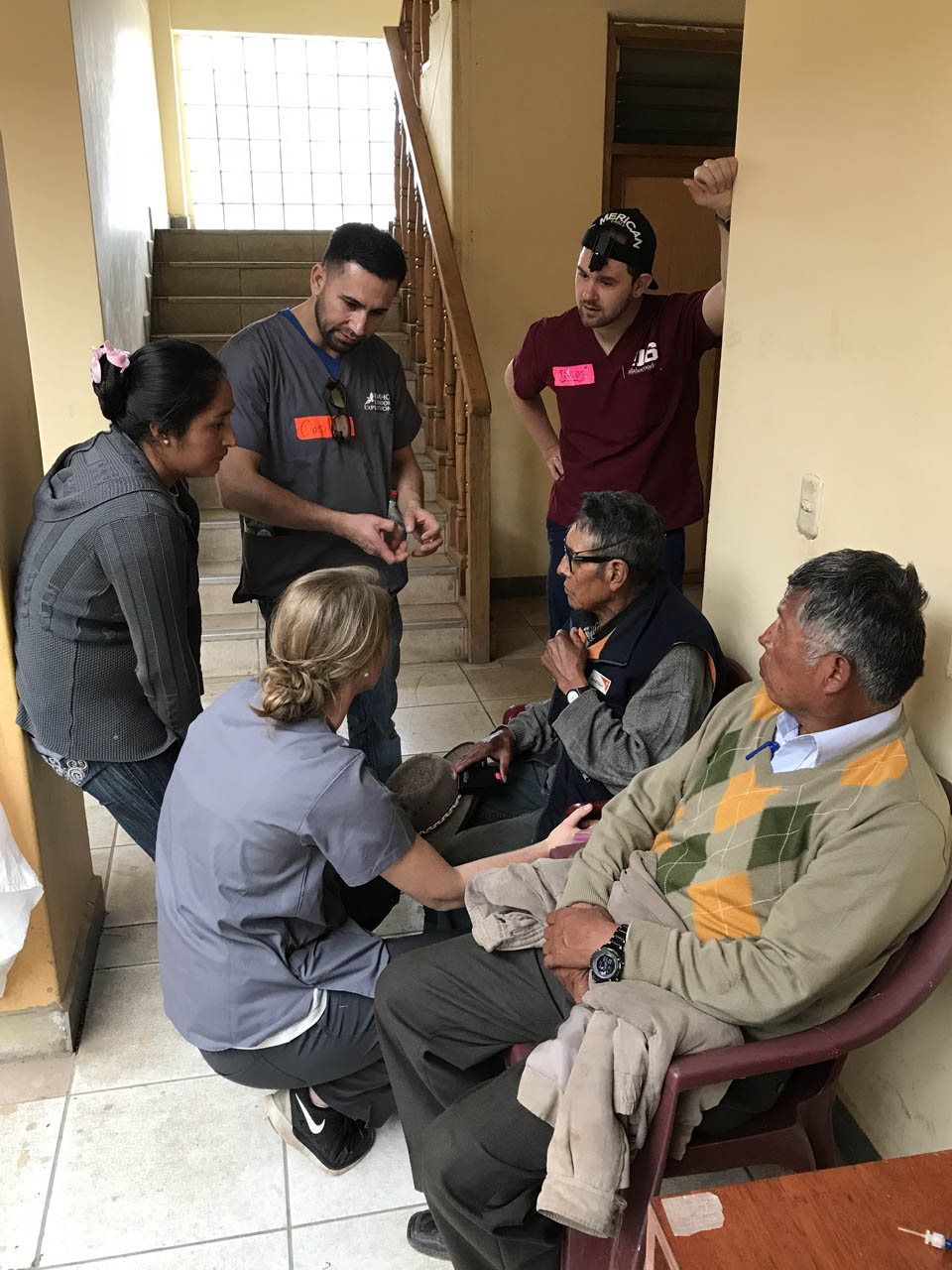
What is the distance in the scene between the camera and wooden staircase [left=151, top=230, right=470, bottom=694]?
4398 mm

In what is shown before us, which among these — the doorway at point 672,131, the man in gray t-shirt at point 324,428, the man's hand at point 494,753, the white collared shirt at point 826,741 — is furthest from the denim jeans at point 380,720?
the doorway at point 672,131

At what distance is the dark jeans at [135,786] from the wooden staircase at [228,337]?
1982mm

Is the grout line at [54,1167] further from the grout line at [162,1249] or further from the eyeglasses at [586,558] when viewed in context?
the eyeglasses at [586,558]

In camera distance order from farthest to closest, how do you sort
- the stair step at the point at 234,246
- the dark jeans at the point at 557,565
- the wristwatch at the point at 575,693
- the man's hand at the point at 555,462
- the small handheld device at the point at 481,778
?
the stair step at the point at 234,246 < the man's hand at the point at 555,462 < the dark jeans at the point at 557,565 < the small handheld device at the point at 481,778 < the wristwatch at the point at 575,693

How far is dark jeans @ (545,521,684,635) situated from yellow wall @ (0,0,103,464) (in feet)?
7.56

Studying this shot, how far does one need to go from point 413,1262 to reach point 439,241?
3839 millimetres

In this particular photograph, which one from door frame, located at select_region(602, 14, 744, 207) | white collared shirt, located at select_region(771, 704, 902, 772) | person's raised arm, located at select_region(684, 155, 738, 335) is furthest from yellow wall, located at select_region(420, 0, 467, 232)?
white collared shirt, located at select_region(771, 704, 902, 772)

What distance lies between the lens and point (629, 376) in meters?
2.75

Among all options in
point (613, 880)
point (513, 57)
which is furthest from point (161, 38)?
point (613, 880)

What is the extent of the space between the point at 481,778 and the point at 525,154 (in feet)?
11.4

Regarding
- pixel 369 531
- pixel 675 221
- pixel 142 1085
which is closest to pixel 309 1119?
pixel 142 1085

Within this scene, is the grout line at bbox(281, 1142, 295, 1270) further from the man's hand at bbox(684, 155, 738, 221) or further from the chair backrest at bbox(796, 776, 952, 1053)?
the man's hand at bbox(684, 155, 738, 221)

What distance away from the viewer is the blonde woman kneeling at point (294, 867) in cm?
155

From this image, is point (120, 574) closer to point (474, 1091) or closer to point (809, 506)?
point (474, 1091)
